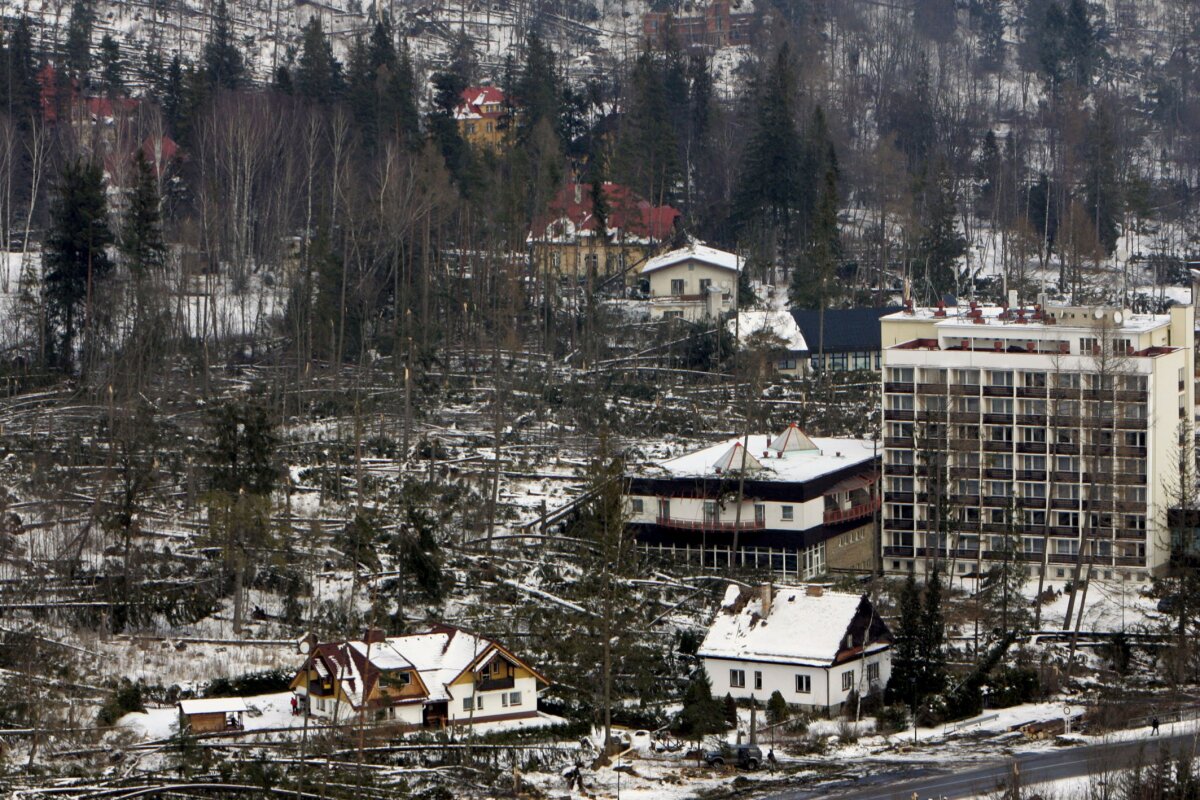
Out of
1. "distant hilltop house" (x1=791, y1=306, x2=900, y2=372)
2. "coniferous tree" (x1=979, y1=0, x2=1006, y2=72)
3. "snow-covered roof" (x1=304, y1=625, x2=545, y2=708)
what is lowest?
"snow-covered roof" (x1=304, y1=625, x2=545, y2=708)

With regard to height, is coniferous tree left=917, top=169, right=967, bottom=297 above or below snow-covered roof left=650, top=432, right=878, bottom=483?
above

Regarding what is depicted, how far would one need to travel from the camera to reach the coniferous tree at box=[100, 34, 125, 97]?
4016 inches

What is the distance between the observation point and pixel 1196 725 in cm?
4766

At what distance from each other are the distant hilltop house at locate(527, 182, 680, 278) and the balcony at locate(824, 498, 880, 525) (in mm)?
27196

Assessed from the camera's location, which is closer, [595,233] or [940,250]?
[595,233]

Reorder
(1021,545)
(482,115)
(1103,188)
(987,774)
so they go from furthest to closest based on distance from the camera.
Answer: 1. (482,115)
2. (1103,188)
3. (1021,545)
4. (987,774)

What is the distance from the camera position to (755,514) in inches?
2403

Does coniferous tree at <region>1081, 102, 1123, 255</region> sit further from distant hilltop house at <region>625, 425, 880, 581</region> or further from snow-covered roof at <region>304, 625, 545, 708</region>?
snow-covered roof at <region>304, 625, 545, 708</region>

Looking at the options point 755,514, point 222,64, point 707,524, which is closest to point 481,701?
point 707,524

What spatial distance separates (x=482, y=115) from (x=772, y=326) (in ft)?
98.5

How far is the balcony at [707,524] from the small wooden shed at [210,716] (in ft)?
57.4

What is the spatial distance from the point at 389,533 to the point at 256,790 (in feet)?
55.2

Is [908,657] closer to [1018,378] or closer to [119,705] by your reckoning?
[1018,378]

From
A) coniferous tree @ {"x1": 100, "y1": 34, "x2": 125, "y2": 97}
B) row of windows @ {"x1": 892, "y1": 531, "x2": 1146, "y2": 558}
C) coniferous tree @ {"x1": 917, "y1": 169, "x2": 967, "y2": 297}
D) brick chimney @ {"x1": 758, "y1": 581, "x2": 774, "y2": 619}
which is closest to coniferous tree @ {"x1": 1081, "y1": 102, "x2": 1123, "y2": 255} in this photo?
coniferous tree @ {"x1": 917, "y1": 169, "x2": 967, "y2": 297}
